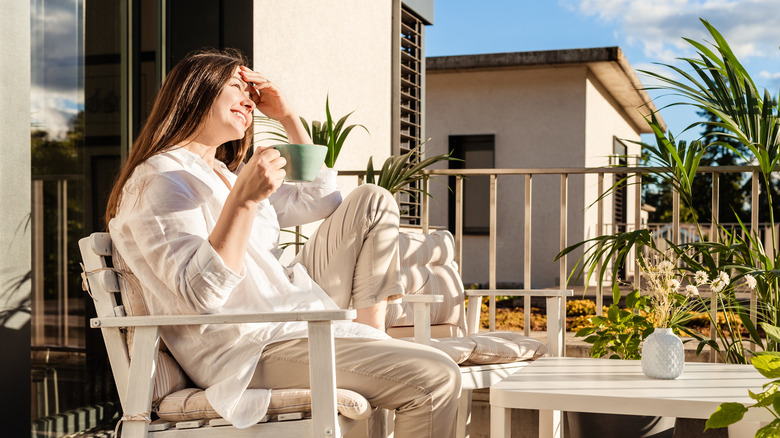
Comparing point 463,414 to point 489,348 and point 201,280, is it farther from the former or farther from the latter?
point 201,280

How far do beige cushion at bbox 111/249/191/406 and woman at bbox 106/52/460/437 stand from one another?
2 centimetres

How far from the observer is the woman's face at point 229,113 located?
181 centimetres

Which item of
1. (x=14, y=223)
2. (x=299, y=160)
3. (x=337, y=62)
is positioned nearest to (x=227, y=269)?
(x=299, y=160)

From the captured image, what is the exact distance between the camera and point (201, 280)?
154 cm

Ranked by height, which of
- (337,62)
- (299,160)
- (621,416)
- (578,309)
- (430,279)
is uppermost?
(337,62)

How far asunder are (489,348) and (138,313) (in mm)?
1297

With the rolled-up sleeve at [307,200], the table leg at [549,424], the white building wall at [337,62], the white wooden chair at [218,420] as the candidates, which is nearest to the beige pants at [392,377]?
the white wooden chair at [218,420]

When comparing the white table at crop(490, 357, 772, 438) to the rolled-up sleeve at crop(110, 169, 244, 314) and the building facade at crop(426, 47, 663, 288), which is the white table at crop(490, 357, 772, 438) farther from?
the building facade at crop(426, 47, 663, 288)

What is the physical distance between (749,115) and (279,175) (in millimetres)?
Result: 2430

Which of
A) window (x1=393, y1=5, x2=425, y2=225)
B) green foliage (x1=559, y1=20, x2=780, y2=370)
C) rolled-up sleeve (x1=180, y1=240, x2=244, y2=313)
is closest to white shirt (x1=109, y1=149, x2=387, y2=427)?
rolled-up sleeve (x1=180, y1=240, x2=244, y2=313)

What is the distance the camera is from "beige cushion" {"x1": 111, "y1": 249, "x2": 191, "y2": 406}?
5.38 ft

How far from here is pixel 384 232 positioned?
213 centimetres

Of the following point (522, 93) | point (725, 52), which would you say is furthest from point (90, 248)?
point (522, 93)

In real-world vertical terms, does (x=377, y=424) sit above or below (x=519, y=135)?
below
